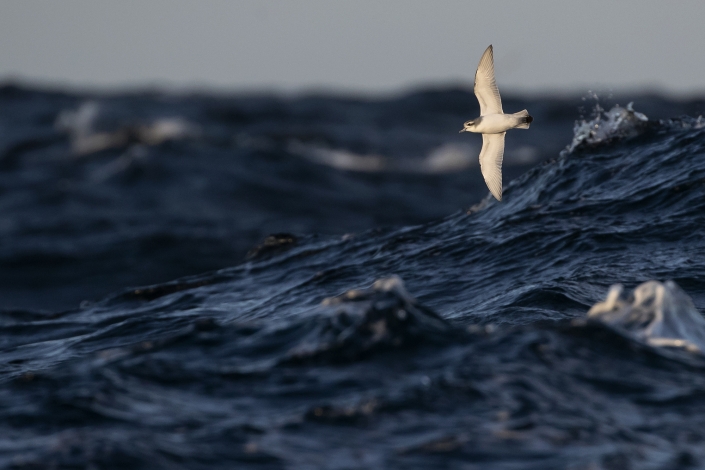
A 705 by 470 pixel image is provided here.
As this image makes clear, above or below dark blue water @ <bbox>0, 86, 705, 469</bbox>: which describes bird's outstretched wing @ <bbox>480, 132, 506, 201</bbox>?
above

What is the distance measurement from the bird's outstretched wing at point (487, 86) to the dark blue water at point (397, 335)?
1.96 meters

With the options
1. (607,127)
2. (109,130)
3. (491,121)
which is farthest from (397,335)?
(109,130)

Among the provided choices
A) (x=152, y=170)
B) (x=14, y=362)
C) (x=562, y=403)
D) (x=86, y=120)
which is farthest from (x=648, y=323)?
(x=86, y=120)

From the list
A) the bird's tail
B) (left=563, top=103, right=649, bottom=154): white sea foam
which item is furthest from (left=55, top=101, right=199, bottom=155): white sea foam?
the bird's tail

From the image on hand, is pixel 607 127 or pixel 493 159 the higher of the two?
pixel 607 127

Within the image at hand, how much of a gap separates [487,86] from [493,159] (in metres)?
1.43

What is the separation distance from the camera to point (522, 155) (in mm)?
49812

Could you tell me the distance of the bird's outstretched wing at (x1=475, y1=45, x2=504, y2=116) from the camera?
1239 cm

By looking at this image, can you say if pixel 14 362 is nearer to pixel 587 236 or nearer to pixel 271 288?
pixel 271 288

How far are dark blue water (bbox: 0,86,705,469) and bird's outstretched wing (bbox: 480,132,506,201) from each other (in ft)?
2.65

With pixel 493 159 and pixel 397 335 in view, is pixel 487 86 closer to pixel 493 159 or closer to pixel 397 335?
pixel 493 159

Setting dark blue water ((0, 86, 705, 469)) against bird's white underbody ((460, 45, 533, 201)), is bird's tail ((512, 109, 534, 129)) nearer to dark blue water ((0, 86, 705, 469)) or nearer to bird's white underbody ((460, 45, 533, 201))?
bird's white underbody ((460, 45, 533, 201))

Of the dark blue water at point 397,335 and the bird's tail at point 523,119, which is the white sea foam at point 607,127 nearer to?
the dark blue water at point 397,335

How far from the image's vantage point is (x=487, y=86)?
41.4ft
